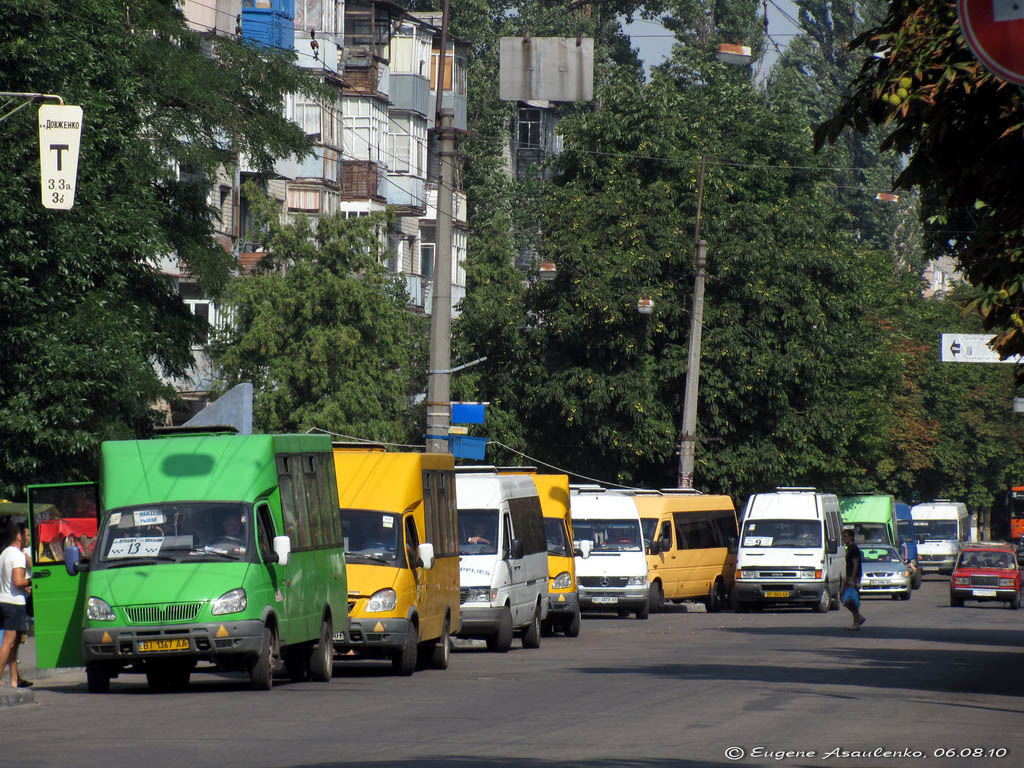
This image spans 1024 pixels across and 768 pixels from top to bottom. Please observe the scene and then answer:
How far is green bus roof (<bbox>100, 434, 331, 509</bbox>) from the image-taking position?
62.4 feet

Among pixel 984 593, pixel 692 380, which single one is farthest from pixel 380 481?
pixel 984 593

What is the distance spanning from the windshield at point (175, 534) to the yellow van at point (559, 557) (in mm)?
12165

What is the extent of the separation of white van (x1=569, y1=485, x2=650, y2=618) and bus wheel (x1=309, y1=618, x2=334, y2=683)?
63.0 feet

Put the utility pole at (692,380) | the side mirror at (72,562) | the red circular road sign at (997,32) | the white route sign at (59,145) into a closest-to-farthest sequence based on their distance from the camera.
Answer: the red circular road sign at (997,32)
the side mirror at (72,562)
the white route sign at (59,145)
the utility pole at (692,380)

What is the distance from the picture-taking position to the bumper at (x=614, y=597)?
39.9 metres

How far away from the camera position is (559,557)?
3219cm

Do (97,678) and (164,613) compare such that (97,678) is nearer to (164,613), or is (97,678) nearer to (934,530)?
(164,613)

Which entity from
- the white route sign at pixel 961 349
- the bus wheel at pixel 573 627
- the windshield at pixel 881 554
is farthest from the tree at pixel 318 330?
the windshield at pixel 881 554

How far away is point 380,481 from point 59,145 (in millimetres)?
6206

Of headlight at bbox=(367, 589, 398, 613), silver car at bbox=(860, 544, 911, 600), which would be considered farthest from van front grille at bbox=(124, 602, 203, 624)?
silver car at bbox=(860, 544, 911, 600)

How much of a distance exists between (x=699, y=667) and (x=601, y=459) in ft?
91.3

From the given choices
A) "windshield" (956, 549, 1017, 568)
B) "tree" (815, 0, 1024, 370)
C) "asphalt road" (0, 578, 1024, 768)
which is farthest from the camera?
"windshield" (956, 549, 1017, 568)

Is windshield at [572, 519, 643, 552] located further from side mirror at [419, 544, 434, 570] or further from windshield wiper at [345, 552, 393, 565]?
side mirror at [419, 544, 434, 570]

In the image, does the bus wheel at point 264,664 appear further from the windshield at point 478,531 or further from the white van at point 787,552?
the white van at point 787,552
